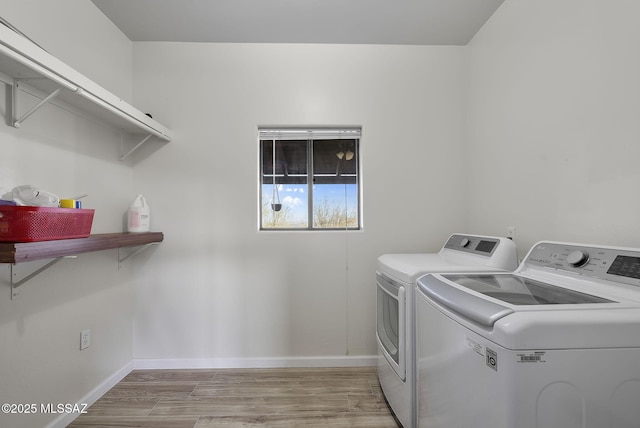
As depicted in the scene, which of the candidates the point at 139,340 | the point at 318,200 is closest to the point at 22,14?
the point at 318,200

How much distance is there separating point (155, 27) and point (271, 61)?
2.74 feet

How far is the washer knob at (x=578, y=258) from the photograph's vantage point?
43.6 inches

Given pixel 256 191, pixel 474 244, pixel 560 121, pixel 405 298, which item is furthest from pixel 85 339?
pixel 560 121

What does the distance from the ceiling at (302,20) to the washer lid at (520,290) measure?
5.73 feet

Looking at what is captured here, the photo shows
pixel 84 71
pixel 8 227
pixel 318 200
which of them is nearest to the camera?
pixel 8 227

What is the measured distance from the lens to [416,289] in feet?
4.36

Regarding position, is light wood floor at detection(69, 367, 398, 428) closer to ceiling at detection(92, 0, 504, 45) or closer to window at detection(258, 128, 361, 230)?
window at detection(258, 128, 361, 230)

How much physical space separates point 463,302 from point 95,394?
2232 mm

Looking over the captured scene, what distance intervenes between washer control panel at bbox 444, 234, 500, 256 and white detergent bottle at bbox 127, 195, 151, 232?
219 cm

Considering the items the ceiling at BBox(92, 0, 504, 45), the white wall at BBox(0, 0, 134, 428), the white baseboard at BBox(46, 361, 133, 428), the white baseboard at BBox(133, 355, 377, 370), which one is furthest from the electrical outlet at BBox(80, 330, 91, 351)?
the ceiling at BBox(92, 0, 504, 45)

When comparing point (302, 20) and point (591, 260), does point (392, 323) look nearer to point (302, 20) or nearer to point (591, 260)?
point (591, 260)

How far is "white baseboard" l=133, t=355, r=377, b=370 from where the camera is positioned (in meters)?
2.11

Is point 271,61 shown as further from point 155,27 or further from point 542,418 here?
point 542,418

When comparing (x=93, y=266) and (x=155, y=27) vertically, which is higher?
(x=155, y=27)
